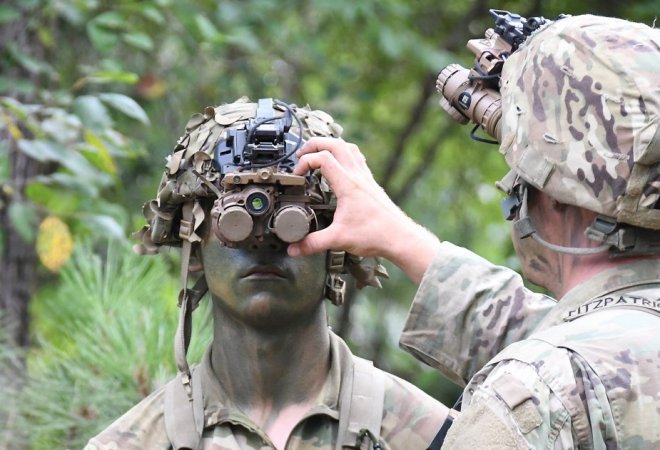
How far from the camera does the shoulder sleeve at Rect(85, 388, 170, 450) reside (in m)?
3.94

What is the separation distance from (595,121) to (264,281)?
1.37m

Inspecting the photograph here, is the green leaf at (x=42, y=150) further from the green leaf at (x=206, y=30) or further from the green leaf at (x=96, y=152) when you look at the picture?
the green leaf at (x=206, y=30)

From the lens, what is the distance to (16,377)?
18.3 feet

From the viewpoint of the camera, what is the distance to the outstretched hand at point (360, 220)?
332 cm

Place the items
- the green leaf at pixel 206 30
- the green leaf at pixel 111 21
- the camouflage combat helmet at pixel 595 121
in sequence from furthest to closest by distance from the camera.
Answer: the green leaf at pixel 206 30, the green leaf at pixel 111 21, the camouflage combat helmet at pixel 595 121

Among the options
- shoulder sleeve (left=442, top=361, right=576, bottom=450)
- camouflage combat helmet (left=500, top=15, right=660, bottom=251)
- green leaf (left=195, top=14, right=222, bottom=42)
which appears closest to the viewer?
shoulder sleeve (left=442, top=361, right=576, bottom=450)

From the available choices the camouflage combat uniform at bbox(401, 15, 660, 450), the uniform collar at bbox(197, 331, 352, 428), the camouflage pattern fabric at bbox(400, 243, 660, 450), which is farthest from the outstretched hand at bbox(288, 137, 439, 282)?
the uniform collar at bbox(197, 331, 352, 428)

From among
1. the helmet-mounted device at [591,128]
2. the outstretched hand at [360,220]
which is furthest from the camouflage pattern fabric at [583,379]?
the outstretched hand at [360,220]

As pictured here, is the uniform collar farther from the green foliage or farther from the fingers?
the green foliage

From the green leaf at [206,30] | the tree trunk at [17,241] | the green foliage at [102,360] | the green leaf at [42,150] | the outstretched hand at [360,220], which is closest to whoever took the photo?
the outstretched hand at [360,220]

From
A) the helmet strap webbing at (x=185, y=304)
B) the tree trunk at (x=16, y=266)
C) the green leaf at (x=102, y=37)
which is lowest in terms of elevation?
the tree trunk at (x=16, y=266)

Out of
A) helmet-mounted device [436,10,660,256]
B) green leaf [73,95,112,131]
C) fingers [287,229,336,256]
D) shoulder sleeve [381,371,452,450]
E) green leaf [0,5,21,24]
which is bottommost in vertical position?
shoulder sleeve [381,371,452,450]

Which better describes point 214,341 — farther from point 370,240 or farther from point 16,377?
point 16,377

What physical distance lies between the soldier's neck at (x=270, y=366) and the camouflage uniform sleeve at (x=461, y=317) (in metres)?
0.55
